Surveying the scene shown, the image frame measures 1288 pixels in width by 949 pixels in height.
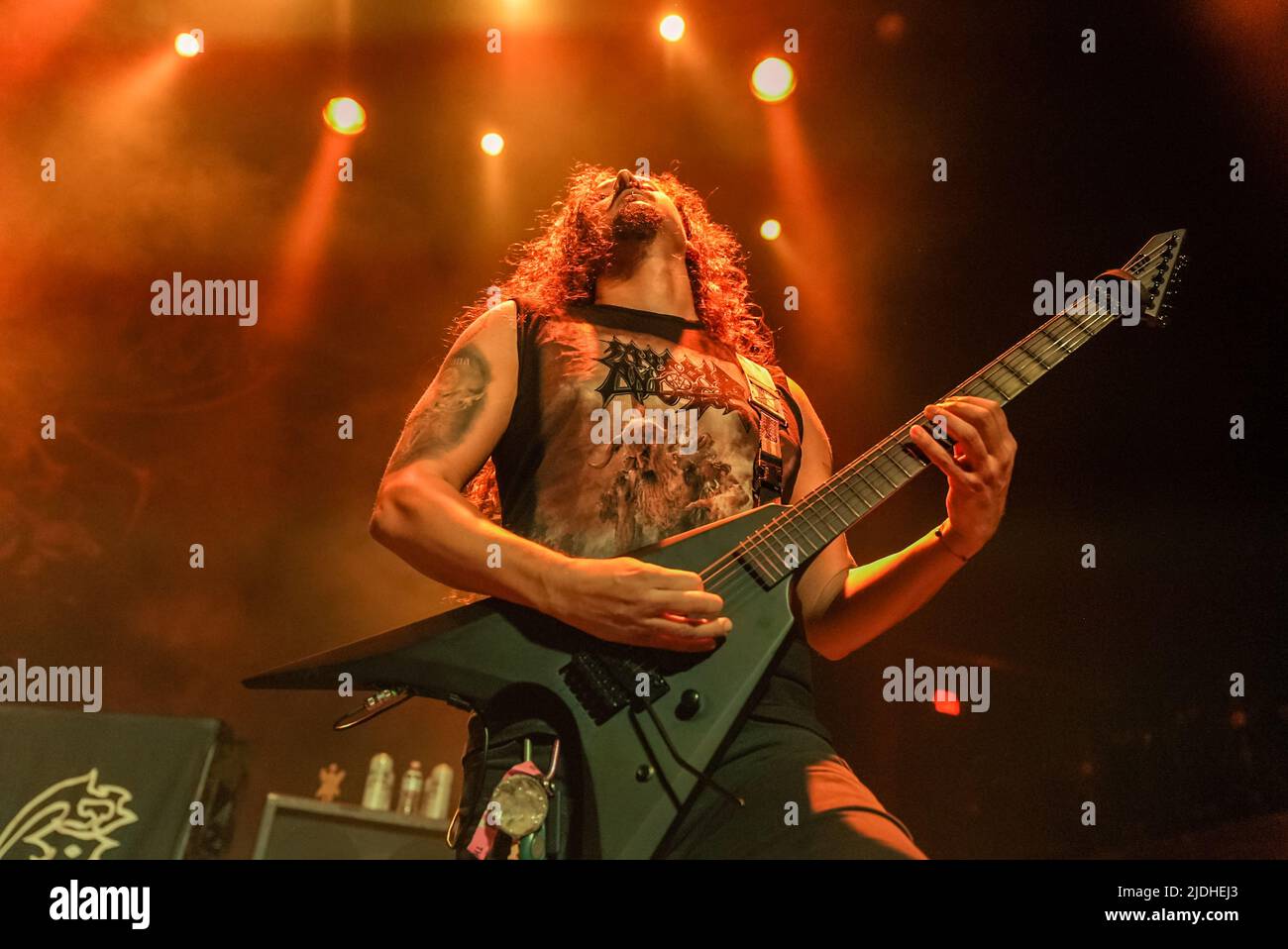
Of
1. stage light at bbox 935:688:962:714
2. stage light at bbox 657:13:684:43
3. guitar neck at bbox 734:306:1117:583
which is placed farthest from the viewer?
stage light at bbox 657:13:684:43

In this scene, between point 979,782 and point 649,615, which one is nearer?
point 649,615

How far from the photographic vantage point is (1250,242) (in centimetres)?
359

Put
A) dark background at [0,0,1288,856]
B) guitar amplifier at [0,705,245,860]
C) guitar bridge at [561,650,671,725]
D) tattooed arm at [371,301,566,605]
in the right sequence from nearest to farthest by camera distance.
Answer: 1. guitar bridge at [561,650,671,725]
2. tattooed arm at [371,301,566,605]
3. guitar amplifier at [0,705,245,860]
4. dark background at [0,0,1288,856]

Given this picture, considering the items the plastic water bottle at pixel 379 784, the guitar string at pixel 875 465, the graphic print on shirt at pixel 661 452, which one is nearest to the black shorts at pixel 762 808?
the guitar string at pixel 875 465

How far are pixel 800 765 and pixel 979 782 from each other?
2.19 meters

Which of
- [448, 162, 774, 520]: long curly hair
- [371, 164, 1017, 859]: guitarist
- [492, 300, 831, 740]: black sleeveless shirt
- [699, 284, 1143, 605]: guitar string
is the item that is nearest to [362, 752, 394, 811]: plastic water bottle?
[448, 162, 774, 520]: long curly hair

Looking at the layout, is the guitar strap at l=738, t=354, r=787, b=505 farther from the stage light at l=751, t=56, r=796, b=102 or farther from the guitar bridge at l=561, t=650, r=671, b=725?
the stage light at l=751, t=56, r=796, b=102

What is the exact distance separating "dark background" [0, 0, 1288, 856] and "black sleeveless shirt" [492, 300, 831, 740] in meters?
1.83

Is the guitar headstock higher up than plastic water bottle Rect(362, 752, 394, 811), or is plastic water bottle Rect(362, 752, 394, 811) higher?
the guitar headstock

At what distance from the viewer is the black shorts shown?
186cm

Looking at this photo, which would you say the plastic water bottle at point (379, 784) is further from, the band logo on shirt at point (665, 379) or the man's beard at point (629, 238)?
the band logo on shirt at point (665, 379)

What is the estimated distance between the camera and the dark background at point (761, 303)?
12.0 feet
